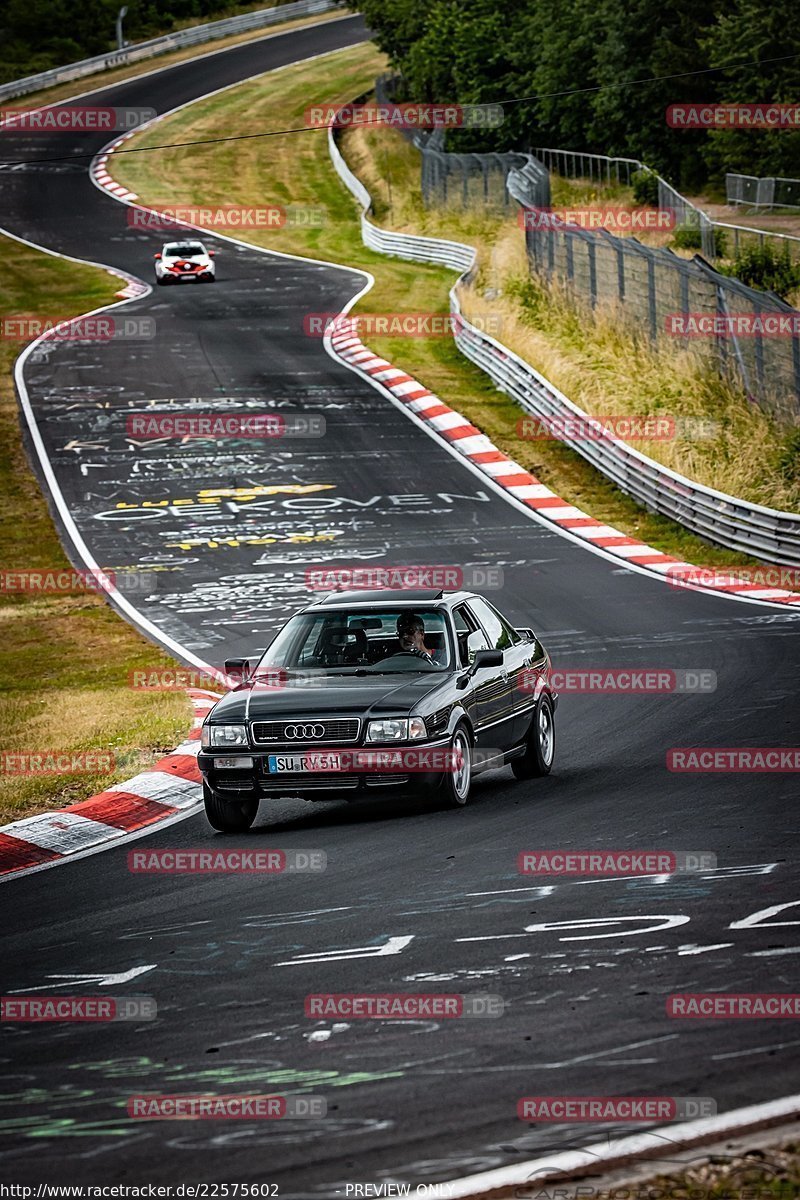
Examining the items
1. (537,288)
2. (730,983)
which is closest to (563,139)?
(537,288)

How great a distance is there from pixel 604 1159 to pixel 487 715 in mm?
6781

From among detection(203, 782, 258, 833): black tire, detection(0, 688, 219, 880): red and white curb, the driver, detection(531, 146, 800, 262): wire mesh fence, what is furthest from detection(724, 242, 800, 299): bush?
detection(203, 782, 258, 833): black tire

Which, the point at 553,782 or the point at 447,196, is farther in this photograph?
the point at 447,196

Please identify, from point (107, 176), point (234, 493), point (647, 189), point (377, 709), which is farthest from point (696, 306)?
point (107, 176)

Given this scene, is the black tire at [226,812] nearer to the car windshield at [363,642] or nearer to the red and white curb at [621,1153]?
the car windshield at [363,642]

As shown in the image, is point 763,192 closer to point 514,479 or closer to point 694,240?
point 694,240

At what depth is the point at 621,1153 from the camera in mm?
5047

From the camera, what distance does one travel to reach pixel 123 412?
113ft

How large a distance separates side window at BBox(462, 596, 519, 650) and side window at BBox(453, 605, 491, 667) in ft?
0.35

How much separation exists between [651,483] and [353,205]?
3923 centimetres

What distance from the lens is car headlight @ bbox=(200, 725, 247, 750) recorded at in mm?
10891

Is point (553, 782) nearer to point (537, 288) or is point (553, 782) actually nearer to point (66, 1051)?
point (66, 1051)

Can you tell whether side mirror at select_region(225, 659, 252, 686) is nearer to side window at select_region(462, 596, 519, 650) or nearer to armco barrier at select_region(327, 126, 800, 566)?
side window at select_region(462, 596, 519, 650)

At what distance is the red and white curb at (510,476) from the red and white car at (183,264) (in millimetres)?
8813
